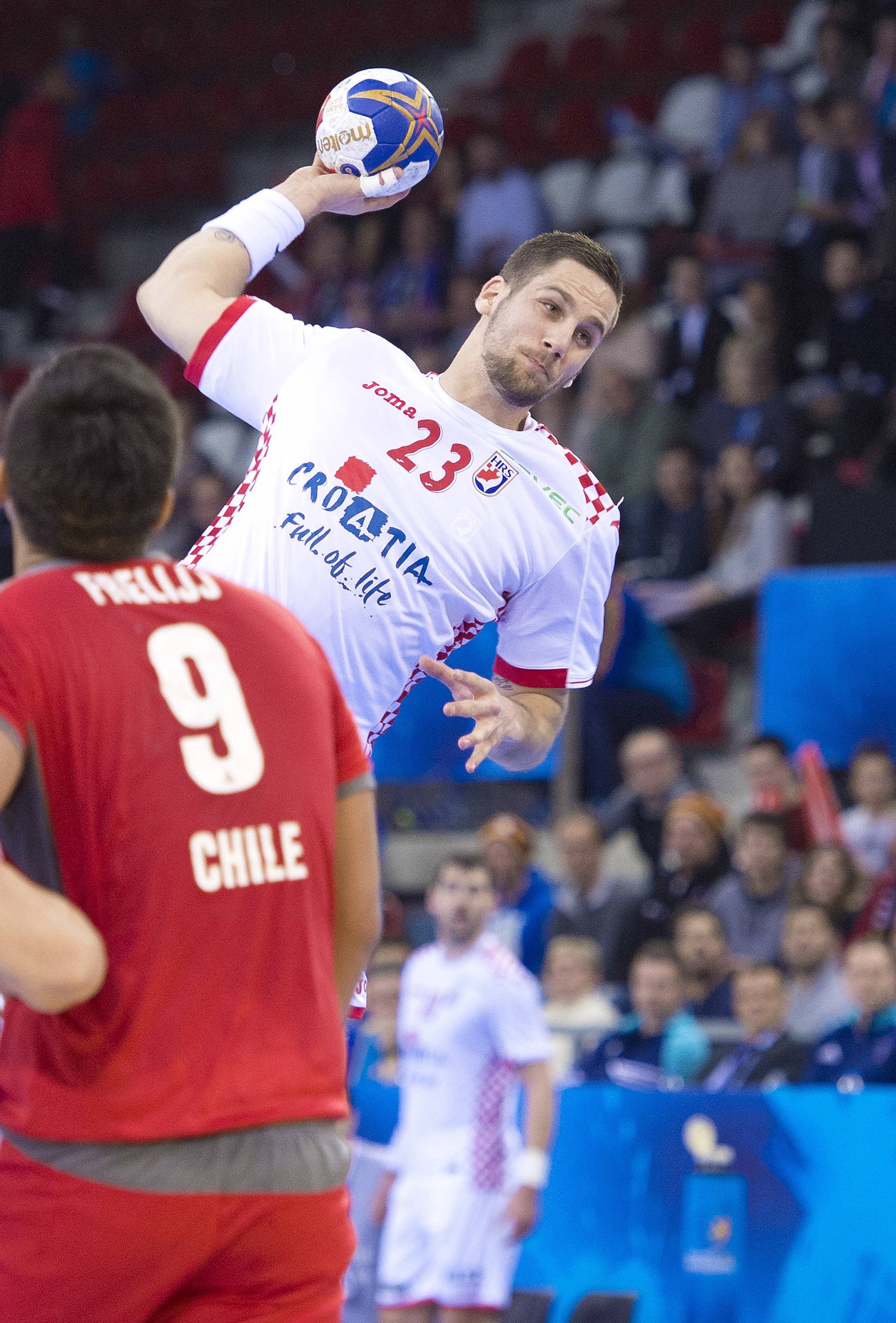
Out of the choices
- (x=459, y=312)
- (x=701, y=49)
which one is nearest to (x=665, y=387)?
(x=459, y=312)

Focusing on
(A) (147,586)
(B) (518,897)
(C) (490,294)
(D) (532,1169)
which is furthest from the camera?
(B) (518,897)

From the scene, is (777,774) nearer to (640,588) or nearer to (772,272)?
(640,588)

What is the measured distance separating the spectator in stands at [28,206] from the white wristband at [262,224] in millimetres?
16456

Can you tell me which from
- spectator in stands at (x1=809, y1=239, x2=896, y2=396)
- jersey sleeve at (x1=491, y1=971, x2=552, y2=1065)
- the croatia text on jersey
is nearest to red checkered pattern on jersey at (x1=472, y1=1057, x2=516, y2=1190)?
jersey sleeve at (x1=491, y1=971, x2=552, y2=1065)

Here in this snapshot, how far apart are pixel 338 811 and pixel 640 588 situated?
10.8 m

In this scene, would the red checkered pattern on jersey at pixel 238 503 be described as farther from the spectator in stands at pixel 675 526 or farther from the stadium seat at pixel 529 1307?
the spectator in stands at pixel 675 526

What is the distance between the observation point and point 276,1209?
9.78 ft

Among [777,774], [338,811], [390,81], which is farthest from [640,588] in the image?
[338,811]

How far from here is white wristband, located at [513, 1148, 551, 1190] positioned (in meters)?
9.04

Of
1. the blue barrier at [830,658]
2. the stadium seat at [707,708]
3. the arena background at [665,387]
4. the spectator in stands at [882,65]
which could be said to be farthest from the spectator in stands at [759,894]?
the spectator in stands at [882,65]

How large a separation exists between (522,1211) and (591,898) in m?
2.65

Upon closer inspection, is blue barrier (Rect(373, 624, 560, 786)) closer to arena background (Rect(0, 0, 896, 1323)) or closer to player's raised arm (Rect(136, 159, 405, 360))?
arena background (Rect(0, 0, 896, 1323))

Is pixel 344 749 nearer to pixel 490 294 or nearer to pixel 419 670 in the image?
pixel 419 670

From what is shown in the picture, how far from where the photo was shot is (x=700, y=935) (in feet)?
33.8
